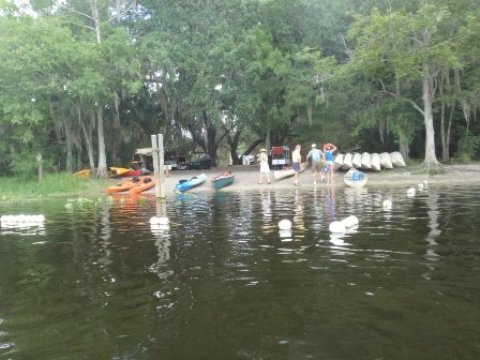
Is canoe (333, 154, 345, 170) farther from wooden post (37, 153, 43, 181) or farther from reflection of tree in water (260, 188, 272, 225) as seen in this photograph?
wooden post (37, 153, 43, 181)

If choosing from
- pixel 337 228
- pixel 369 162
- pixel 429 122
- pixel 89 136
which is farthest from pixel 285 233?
pixel 89 136

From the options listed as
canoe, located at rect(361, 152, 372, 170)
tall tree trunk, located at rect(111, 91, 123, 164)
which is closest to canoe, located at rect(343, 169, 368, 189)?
canoe, located at rect(361, 152, 372, 170)

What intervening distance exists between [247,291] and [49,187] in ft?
81.6

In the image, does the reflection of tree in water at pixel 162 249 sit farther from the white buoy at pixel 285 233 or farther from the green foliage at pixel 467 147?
the green foliage at pixel 467 147

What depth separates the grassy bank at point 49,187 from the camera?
89.3 feet

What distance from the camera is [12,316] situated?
19.8 ft

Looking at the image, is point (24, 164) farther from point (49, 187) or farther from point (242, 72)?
point (242, 72)

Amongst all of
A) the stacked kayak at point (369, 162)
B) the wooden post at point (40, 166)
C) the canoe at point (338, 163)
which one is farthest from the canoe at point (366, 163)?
the wooden post at point (40, 166)

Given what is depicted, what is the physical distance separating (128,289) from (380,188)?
17.4m

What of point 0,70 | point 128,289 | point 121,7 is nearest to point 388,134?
point 121,7

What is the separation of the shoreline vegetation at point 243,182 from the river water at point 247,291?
12.7m

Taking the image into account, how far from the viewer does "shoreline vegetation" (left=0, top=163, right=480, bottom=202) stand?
25266 mm

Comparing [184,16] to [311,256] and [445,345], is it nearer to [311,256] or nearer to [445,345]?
[311,256]

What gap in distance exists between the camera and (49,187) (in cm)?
2873
